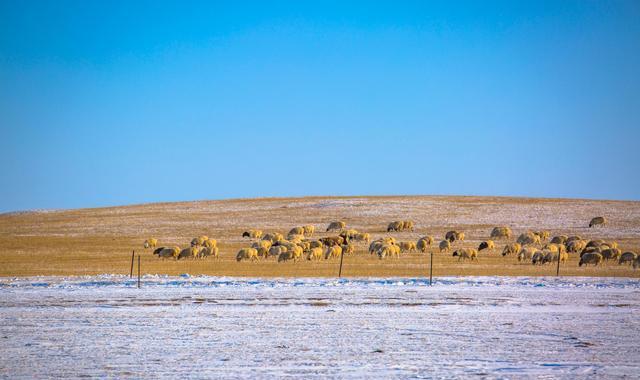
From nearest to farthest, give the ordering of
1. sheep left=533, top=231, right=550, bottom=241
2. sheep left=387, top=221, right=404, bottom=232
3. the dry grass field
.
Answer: the dry grass field, sheep left=533, top=231, right=550, bottom=241, sheep left=387, top=221, right=404, bottom=232

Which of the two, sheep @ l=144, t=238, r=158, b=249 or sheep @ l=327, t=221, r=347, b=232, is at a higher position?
sheep @ l=327, t=221, r=347, b=232

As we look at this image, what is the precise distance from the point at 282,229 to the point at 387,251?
66.6 feet

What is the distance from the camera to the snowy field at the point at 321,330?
37.3 ft

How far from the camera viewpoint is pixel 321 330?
1521 centimetres

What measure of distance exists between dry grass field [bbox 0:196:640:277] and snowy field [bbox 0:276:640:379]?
7.77m

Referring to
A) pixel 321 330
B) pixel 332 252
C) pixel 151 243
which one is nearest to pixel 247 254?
pixel 332 252

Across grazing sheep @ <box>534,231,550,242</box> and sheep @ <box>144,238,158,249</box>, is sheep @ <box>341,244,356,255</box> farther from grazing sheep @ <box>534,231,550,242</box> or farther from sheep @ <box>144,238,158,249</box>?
grazing sheep @ <box>534,231,550,242</box>

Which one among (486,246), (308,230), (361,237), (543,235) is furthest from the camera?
(308,230)

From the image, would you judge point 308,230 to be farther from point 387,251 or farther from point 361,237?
point 387,251

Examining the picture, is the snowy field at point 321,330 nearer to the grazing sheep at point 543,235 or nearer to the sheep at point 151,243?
the sheep at point 151,243

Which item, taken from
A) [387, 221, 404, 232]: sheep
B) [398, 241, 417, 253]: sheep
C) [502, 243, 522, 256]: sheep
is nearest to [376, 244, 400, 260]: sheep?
[398, 241, 417, 253]: sheep

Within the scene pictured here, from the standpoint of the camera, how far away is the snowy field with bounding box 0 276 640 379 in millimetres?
11375

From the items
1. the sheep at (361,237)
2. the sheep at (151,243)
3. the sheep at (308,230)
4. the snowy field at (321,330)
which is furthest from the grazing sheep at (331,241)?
the snowy field at (321,330)

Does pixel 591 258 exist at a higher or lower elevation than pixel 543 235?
lower
